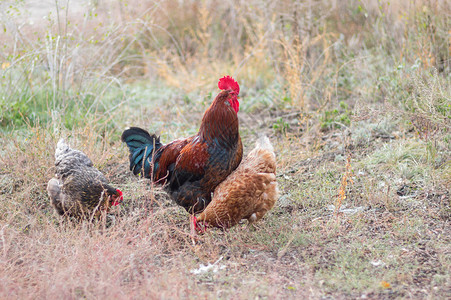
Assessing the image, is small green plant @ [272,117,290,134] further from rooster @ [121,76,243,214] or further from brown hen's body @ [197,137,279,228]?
brown hen's body @ [197,137,279,228]

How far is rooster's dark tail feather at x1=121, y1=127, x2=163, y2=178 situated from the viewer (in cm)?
445

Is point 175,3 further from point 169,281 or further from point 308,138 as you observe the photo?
point 169,281

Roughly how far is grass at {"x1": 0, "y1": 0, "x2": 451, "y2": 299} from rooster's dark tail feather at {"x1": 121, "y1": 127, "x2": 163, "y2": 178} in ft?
0.71

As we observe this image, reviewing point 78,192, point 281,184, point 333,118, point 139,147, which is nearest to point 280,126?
point 333,118

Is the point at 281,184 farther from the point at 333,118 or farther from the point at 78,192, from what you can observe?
the point at 78,192

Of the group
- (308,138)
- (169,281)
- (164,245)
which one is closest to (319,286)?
(169,281)

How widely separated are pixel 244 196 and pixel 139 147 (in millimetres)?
1422

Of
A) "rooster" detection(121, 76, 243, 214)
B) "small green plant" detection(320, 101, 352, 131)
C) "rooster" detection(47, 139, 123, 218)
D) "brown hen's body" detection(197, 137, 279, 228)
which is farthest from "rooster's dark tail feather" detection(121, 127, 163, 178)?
"small green plant" detection(320, 101, 352, 131)

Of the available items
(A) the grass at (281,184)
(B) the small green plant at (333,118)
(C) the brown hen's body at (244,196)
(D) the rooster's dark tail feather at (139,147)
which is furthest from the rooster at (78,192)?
(B) the small green plant at (333,118)

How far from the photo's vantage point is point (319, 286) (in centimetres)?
301

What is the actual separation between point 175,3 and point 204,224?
792cm

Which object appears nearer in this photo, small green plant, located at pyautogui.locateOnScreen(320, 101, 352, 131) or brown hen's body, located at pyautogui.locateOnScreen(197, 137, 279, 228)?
brown hen's body, located at pyautogui.locateOnScreen(197, 137, 279, 228)

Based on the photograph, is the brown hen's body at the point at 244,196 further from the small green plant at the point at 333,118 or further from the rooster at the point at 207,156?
the small green plant at the point at 333,118

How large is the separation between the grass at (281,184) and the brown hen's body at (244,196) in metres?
0.19
